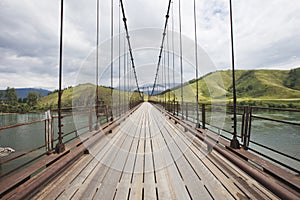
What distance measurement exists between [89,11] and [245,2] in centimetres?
571

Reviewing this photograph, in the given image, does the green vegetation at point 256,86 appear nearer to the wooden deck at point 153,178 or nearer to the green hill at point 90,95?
the green hill at point 90,95

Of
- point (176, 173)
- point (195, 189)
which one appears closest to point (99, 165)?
point (176, 173)

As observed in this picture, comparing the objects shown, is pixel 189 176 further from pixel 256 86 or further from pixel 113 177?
pixel 256 86

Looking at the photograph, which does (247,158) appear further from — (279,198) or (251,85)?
(251,85)

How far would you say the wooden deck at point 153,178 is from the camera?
1.44 meters

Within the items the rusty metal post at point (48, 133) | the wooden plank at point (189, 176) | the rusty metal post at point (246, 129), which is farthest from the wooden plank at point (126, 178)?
the rusty metal post at point (246, 129)

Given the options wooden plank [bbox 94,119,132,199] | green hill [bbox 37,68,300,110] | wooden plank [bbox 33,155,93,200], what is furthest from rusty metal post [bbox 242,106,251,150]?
green hill [bbox 37,68,300,110]

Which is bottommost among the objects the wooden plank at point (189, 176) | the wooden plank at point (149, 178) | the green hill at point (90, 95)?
the wooden plank at point (149, 178)

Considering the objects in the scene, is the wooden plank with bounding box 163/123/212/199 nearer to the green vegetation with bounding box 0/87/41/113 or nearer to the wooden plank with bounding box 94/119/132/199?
the wooden plank with bounding box 94/119/132/199

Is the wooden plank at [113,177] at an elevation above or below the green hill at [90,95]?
below

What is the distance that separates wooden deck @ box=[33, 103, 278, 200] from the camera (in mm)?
1442

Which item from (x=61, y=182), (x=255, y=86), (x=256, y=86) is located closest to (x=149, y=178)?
(x=61, y=182)

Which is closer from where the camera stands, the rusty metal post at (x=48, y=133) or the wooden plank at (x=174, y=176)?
the wooden plank at (x=174, y=176)

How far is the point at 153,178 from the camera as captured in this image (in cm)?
177
